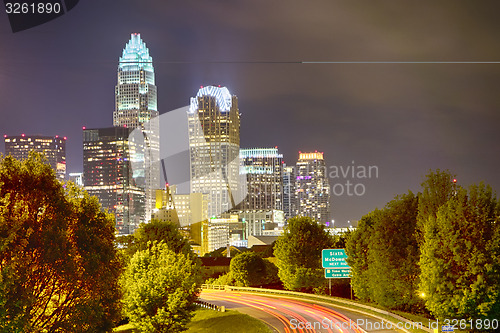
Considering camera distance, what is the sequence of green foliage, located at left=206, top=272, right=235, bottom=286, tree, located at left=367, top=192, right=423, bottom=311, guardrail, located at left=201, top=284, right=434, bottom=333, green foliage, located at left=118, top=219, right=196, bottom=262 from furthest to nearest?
green foliage, located at left=206, top=272, right=235, bottom=286, green foliage, located at left=118, top=219, right=196, bottom=262, tree, located at left=367, top=192, right=423, bottom=311, guardrail, located at left=201, top=284, right=434, bottom=333

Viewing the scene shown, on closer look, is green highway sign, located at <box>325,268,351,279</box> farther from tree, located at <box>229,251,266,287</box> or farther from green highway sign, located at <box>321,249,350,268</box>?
tree, located at <box>229,251,266,287</box>

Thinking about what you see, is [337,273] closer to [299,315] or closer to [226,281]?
[299,315]

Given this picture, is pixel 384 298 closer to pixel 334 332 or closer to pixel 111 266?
pixel 334 332

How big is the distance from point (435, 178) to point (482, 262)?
51.0 feet

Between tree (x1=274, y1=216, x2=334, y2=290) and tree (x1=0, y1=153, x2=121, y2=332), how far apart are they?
51831 mm

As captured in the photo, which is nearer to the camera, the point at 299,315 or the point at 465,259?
the point at 465,259

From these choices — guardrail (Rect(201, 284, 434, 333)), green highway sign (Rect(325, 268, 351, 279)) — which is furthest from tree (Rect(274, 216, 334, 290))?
green highway sign (Rect(325, 268, 351, 279))

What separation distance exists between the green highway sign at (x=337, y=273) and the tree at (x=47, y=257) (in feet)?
142

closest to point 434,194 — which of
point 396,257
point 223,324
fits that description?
point 396,257

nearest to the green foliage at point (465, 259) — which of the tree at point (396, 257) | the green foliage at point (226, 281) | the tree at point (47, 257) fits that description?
the tree at point (396, 257)

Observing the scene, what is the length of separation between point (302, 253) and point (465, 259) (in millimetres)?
40853

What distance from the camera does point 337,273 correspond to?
228 feet

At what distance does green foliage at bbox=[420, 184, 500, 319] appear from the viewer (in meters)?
40.9
